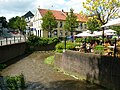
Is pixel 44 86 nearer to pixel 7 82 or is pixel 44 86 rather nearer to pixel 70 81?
pixel 70 81

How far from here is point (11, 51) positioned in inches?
1364

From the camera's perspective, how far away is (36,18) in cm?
7750

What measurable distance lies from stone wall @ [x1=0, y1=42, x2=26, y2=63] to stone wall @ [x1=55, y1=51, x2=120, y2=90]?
9.09 meters

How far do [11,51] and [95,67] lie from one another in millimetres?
19106

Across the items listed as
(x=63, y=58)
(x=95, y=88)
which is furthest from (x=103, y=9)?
(x=95, y=88)

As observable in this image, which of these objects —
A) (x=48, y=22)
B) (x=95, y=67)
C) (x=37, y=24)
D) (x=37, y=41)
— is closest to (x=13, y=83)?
(x=95, y=67)

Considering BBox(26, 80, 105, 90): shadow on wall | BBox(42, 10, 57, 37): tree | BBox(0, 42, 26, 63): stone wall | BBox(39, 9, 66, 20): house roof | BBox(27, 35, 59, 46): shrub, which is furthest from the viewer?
BBox(39, 9, 66, 20): house roof

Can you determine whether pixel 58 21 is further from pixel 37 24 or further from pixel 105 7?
pixel 105 7

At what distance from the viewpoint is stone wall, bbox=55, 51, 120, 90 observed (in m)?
15.4

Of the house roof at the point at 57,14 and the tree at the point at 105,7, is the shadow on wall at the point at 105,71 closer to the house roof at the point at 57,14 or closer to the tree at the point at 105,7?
the tree at the point at 105,7

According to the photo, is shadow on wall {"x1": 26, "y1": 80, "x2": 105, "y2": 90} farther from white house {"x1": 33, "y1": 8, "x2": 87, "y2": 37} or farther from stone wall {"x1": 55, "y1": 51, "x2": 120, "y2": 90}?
white house {"x1": 33, "y1": 8, "x2": 87, "y2": 37}

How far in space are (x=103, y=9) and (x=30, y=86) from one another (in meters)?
21.3

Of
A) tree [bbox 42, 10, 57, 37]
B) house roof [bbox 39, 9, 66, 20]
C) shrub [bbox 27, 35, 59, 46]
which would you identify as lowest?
shrub [bbox 27, 35, 59, 46]

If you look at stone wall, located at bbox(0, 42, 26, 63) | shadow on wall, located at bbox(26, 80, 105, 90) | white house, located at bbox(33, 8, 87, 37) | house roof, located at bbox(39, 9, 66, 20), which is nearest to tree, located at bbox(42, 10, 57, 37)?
white house, located at bbox(33, 8, 87, 37)
